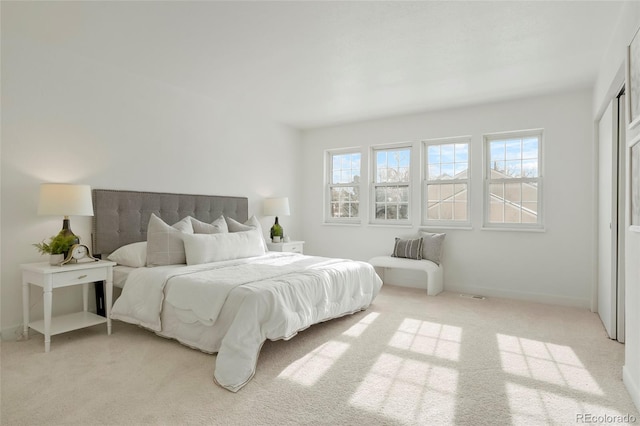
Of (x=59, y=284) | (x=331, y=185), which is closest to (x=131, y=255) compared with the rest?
(x=59, y=284)

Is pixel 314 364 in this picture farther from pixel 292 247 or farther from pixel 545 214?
pixel 545 214

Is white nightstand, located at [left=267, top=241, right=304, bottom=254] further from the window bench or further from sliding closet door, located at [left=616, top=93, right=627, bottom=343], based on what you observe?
sliding closet door, located at [left=616, top=93, right=627, bottom=343]

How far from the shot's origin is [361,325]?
356 cm

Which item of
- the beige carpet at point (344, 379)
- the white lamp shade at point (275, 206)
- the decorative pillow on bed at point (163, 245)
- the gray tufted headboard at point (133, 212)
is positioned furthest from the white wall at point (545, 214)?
the decorative pillow on bed at point (163, 245)

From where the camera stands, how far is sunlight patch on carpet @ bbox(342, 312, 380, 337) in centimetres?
333

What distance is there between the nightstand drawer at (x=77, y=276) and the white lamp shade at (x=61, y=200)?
467 mm

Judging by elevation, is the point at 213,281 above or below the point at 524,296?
above

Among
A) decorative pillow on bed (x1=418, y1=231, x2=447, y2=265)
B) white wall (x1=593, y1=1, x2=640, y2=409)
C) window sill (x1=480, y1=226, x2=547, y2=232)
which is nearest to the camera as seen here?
white wall (x1=593, y1=1, x2=640, y2=409)

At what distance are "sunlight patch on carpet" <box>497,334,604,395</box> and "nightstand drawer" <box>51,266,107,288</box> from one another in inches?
126

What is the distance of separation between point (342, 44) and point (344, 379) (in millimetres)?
2584

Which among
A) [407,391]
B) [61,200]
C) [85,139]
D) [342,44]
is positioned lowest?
[407,391]

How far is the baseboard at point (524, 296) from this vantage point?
4387mm

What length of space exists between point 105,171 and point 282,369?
8.67 feet

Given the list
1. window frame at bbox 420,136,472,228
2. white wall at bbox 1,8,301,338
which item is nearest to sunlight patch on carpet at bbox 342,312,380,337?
window frame at bbox 420,136,472,228
